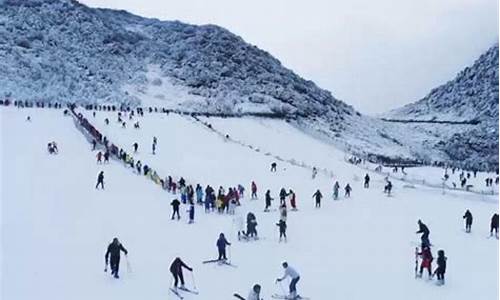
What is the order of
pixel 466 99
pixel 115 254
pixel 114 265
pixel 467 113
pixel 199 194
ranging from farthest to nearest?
pixel 466 99 < pixel 467 113 < pixel 199 194 < pixel 114 265 < pixel 115 254

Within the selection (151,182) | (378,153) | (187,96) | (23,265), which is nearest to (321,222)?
(151,182)

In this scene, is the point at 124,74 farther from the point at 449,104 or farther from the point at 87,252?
the point at 87,252

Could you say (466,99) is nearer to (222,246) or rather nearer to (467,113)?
(467,113)

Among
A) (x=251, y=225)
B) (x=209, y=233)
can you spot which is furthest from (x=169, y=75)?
(x=251, y=225)

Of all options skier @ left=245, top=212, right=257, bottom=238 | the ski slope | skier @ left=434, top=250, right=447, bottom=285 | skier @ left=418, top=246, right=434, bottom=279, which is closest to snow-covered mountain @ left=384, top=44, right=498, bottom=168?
the ski slope

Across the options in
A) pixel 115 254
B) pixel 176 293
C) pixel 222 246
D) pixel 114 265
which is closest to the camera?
pixel 176 293

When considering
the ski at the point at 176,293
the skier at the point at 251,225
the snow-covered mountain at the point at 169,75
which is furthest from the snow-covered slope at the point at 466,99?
the ski at the point at 176,293

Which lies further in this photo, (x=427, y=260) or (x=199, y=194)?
(x=199, y=194)

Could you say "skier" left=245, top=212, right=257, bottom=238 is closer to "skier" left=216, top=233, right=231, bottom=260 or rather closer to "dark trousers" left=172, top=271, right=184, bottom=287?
"skier" left=216, top=233, right=231, bottom=260
